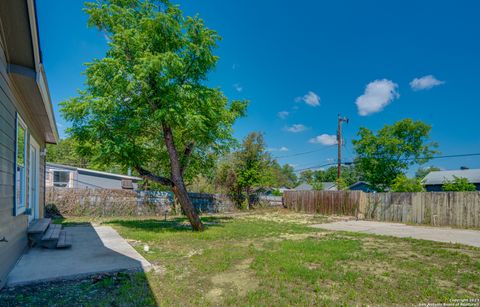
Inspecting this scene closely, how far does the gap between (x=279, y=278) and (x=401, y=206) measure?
11.9 m

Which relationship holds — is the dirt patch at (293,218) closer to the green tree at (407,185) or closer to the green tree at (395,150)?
the green tree at (407,185)

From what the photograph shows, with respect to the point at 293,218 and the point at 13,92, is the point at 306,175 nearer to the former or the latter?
the point at 293,218

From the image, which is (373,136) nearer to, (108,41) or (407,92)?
(407,92)

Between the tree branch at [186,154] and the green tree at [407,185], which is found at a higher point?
the tree branch at [186,154]

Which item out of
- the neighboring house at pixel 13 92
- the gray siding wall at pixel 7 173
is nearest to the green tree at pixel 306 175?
the neighboring house at pixel 13 92

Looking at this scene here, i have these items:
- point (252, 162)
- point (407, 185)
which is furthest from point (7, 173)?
point (407, 185)

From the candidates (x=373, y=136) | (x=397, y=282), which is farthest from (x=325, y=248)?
Result: (x=373, y=136)

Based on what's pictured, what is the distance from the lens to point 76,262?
4684mm

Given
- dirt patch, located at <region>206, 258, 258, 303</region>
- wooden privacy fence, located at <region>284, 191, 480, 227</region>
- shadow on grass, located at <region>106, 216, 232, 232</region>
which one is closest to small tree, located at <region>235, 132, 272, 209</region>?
wooden privacy fence, located at <region>284, 191, 480, 227</region>

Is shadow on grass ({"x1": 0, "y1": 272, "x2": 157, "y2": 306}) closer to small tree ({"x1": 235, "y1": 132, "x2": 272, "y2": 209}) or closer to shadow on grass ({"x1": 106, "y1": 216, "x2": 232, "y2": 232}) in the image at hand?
shadow on grass ({"x1": 106, "y1": 216, "x2": 232, "y2": 232})

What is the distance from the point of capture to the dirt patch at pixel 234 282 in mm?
3459

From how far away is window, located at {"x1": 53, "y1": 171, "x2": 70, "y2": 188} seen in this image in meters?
18.2

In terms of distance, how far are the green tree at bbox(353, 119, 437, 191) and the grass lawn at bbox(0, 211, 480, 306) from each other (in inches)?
689

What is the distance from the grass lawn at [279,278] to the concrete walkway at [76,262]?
11.9 inches
